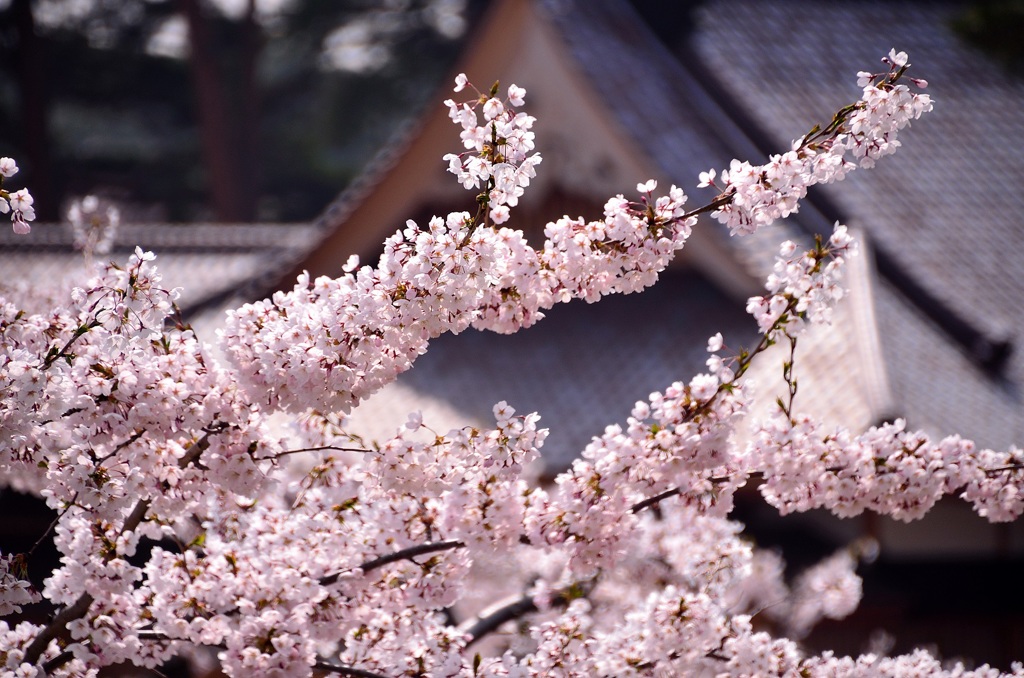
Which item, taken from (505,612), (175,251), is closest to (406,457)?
(505,612)

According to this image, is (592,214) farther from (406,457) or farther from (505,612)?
(406,457)

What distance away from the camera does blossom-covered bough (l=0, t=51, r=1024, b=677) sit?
2.23 metres

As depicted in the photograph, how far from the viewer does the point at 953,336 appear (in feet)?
22.7

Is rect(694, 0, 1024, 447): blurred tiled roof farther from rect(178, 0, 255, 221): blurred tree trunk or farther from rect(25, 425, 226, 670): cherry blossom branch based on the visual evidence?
rect(178, 0, 255, 221): blurred tree trunk

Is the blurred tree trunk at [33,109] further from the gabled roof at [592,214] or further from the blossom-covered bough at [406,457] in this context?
the blossom-covered bough at [406,457]

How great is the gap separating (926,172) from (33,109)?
12855 millimetres

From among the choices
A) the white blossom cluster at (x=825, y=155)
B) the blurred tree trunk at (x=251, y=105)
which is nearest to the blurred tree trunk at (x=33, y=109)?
the blurred tree trunk at (x=251, y=105)

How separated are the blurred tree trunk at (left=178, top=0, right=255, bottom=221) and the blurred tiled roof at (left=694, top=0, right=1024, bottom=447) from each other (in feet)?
29.9

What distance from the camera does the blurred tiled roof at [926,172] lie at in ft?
20.7

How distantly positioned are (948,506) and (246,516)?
435cm

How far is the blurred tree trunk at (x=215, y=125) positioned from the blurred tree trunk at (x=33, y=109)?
7.21 feet

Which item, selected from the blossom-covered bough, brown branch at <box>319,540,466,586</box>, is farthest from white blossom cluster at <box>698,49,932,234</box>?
brown branch at <box>319,540,466,586</box>

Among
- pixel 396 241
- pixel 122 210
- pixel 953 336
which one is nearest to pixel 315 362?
pixel 396 241

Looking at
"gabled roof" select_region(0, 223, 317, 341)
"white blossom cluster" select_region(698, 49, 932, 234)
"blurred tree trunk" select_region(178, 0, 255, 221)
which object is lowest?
"white blossom cluster" select_region(698, 49, 932, 234)
